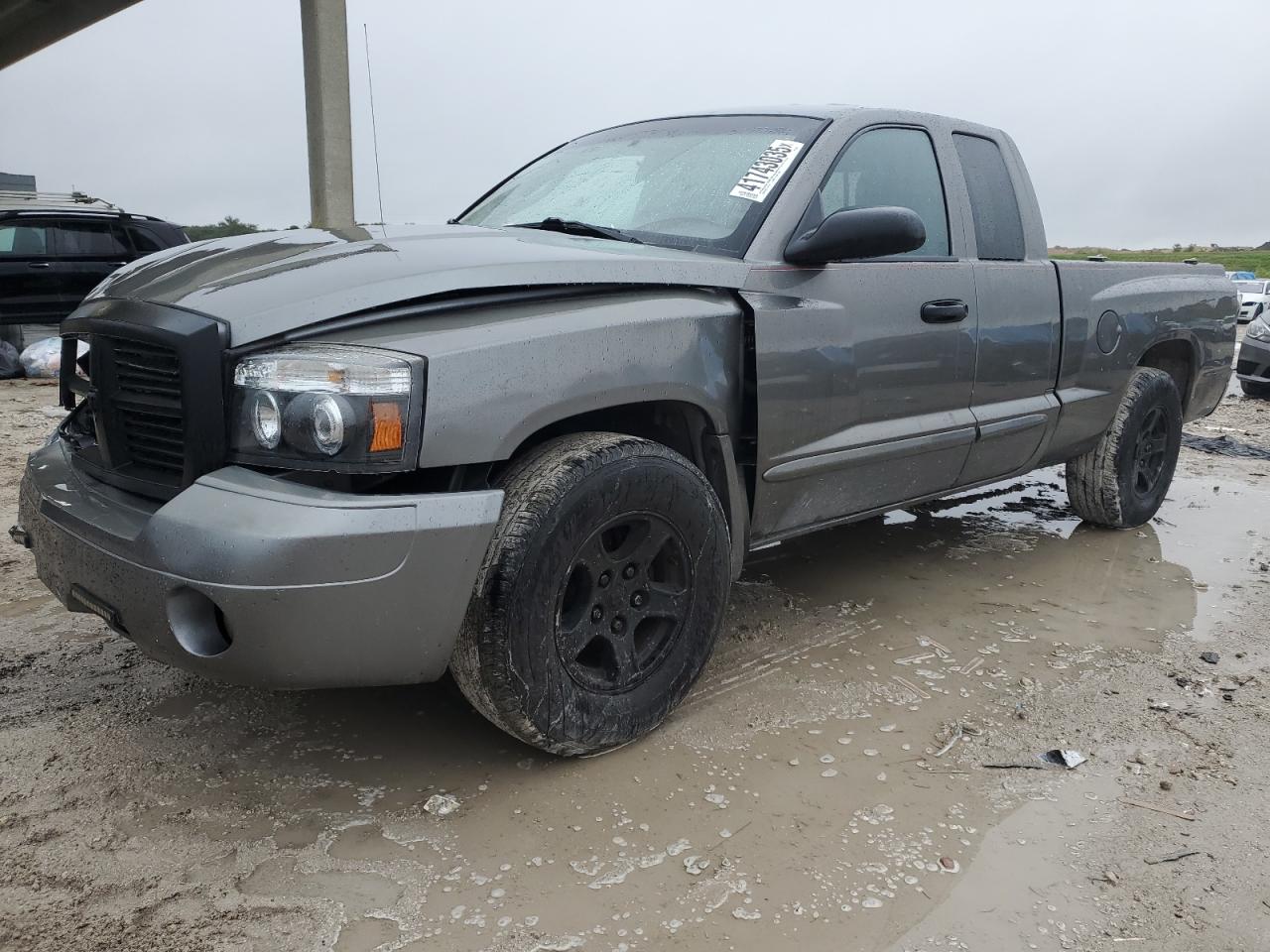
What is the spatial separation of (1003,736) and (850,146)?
1.83 m

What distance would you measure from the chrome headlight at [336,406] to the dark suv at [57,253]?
9.71 meters

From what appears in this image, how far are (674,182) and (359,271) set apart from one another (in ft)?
4.24

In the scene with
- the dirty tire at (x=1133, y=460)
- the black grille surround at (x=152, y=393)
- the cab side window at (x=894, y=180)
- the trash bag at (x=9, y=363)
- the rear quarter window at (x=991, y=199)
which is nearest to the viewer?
the black grille surround at (x=152, y=393)

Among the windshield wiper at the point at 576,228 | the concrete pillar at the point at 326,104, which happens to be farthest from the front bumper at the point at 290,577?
the concrete pillar at the point at 326,104

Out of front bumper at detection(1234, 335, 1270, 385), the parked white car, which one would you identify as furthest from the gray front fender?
the parked white car

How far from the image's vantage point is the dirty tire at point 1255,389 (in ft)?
32.7

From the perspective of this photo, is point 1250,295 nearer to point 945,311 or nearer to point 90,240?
point 90,240

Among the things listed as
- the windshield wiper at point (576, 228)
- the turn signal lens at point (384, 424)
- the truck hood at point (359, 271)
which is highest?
the windshield wiper at point (576, 228)

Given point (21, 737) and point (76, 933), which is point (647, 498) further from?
point (21, 737)

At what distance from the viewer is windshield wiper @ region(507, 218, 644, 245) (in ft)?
9.90

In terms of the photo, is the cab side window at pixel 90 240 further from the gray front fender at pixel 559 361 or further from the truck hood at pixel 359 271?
the gray front fender at pixel 559 361

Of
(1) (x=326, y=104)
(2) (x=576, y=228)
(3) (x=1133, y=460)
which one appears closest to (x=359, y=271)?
(2) (x=576, y=228)

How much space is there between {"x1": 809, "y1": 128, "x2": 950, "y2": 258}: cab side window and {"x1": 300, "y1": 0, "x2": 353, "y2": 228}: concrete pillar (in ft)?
35.1

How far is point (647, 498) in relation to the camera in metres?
2.44
